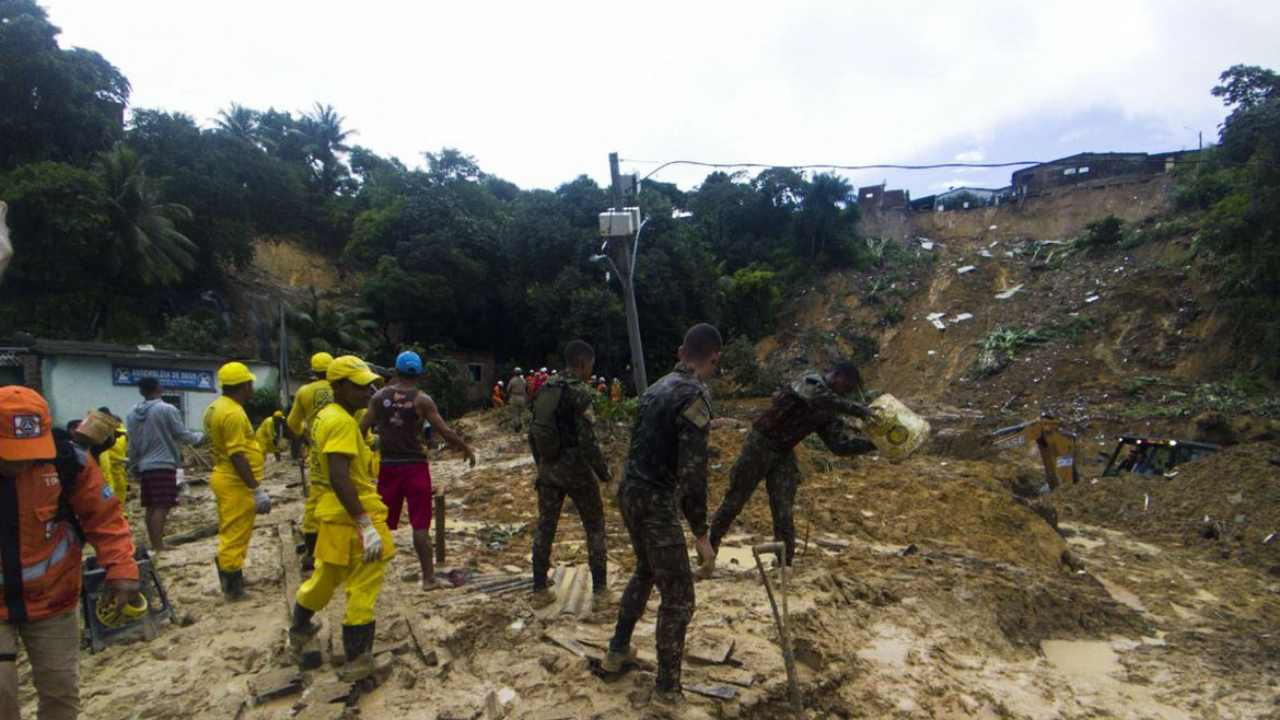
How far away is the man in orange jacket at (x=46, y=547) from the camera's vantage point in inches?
106

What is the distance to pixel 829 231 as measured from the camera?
118 ft

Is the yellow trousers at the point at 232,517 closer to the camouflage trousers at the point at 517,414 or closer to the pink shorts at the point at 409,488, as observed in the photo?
the pink shorts at the point at 409,488

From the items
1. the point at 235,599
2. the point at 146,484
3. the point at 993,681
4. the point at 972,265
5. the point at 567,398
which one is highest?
the point at 972,265

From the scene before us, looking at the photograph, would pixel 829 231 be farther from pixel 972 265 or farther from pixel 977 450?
pixel 977 450

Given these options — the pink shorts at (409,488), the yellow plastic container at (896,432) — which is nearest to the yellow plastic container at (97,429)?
the pink shorts at (409,488)

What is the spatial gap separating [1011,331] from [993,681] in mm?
25474

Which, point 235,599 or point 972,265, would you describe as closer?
point 235,599

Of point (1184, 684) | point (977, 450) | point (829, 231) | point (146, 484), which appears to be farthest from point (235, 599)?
point (829, 231)

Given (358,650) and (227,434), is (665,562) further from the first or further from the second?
(227,434)

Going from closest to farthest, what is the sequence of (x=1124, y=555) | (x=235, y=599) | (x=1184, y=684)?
(x=1184, y=684), (x=235, y=599), (x=1124, y=555)

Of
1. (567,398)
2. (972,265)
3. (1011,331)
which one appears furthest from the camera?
(972,265)

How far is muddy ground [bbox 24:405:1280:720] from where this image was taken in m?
3.82

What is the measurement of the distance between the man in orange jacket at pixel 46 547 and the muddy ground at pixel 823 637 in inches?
38.0

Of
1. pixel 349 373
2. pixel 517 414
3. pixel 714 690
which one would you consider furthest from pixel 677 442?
pixel 517 414
